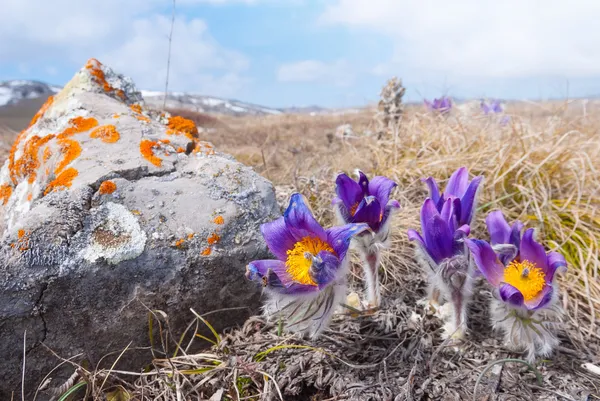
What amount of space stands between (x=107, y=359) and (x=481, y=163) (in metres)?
2.92

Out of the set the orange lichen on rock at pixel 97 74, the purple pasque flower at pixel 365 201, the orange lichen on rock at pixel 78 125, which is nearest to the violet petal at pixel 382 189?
the purple pasque flower at pixel 365 201

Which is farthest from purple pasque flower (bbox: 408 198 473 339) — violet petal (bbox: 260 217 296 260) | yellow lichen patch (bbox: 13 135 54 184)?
yellow lichen patch (bbox: 13 135 54 184)

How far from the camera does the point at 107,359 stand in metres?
1.92

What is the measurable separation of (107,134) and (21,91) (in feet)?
107

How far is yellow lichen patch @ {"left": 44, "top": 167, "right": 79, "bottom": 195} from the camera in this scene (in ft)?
6.97

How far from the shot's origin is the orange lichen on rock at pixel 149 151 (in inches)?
91.5

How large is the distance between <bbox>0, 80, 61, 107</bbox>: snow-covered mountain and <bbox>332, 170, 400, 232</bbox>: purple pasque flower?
2609 centimetres

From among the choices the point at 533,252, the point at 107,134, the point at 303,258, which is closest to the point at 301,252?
the point at 303,258

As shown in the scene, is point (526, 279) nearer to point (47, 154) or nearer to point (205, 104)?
point (47, 154)

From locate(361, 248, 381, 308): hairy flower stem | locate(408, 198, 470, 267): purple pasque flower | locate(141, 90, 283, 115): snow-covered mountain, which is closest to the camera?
locate(408, 198, 470, 267): purple pasque flower

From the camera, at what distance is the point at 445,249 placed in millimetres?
1680

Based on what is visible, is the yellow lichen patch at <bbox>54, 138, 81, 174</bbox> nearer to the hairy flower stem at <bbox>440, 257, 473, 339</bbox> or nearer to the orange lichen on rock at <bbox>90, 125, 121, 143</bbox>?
the orange lichen on rock at <bbox>90, 125, 121, 143</bbox>

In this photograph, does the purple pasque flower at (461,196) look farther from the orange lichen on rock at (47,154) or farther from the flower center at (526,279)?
the orange lichen on rock at (47,154)

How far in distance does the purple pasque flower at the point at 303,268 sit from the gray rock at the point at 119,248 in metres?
0.45
